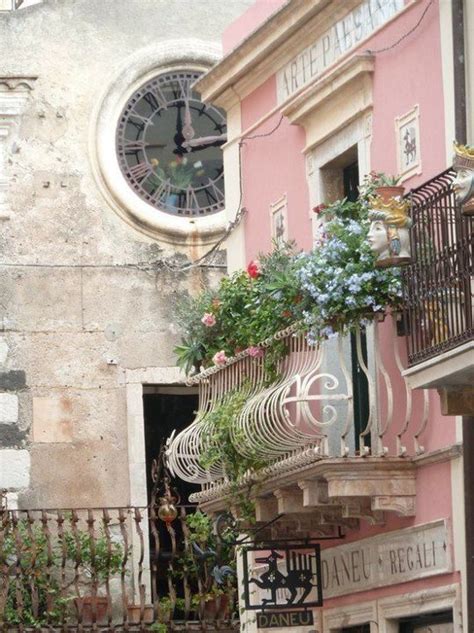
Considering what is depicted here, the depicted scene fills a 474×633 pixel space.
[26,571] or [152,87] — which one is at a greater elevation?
[152,87]

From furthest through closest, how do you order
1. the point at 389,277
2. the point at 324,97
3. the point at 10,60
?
the point at 10,60
the point at 324,97
the point at 389,277

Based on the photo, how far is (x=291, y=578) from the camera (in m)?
15.4

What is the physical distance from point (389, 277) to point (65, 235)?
798 centimetres

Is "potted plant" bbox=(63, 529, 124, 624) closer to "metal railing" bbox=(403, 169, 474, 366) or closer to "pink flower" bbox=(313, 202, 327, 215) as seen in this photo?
"pink flower" bbox=(313, 202, 327, 215)

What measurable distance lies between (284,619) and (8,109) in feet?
24.6

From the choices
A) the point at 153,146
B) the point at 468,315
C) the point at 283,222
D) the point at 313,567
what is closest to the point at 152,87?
the point at 153,146

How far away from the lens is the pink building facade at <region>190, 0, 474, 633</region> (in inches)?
544

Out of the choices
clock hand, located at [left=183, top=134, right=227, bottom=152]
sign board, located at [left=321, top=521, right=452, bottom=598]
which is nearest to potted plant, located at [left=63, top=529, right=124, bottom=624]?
clock hand, located at [left=183, top=134, right=227, bottom=152]

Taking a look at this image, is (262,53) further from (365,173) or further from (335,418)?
(335,418)

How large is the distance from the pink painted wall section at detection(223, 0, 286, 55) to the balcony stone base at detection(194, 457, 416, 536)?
3739 millimetres

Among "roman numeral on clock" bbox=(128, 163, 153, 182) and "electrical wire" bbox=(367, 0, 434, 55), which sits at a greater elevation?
"roman numeral on clock" bbox=(128, 163, 153, 182)

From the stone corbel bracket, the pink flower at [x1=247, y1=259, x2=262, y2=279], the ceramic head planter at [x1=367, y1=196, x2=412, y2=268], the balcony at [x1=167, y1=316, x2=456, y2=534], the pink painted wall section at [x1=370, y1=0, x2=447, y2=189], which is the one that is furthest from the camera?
the stone corbel bracket

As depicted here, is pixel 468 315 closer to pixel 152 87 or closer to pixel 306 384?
pixel 306 384

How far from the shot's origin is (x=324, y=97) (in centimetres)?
1545
